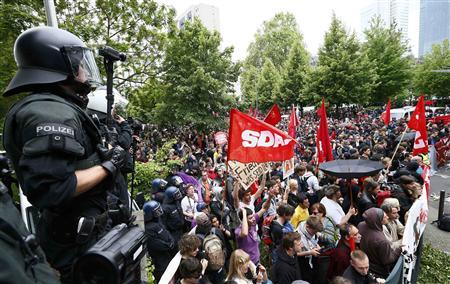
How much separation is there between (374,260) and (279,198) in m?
2.87

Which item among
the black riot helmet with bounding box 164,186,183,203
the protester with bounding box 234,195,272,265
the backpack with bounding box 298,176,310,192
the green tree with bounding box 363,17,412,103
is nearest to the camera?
the protester with bounding box 234,195,272,265

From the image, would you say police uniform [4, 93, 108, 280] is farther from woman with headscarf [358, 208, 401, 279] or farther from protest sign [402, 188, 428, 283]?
protest sign [402, 188, 428, 283]

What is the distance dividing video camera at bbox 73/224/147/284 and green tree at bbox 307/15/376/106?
101 ft

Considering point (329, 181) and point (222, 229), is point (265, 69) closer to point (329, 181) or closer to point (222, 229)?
point (329, 181)

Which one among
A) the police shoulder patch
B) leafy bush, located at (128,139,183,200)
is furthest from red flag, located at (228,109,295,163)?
leafy bush, located at (128,139,183,200)

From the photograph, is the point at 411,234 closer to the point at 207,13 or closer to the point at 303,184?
the point at 303,184

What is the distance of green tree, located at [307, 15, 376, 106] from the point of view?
29.9m

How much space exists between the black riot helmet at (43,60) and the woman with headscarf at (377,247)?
14.3ft

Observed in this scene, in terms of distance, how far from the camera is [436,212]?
9.70 m

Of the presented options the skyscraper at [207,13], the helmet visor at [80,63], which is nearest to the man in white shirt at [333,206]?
the helmet visor at [80,63]

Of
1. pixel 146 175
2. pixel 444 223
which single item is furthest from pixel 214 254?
pixel 146 175

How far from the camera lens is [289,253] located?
4.34 meters

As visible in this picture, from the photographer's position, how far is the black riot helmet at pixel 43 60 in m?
1.86

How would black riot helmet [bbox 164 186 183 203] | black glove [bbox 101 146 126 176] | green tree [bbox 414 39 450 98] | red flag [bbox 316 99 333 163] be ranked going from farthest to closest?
green tree [bbox 414 39 450 98]
red flag [bbox 316 99 333 163]
black riot helmet [bbox 164 186 183 203]
black glove [bbox 101 146 126 176]
